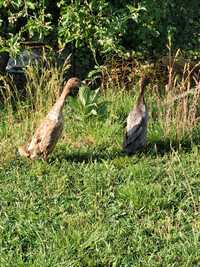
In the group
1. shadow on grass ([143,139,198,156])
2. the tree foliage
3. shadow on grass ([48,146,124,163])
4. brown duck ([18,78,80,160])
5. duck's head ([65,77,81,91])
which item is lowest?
shadow on grass ([143,139,198,156])

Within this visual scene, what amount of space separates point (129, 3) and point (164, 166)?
11.4ft

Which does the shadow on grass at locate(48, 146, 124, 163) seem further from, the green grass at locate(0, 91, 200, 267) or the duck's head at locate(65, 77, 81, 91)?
the duck's head at locate(65, 77, 81, 91)

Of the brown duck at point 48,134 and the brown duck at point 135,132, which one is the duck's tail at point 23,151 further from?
the brown duck at point 135,132

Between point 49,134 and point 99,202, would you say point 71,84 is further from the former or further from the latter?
point 99,202

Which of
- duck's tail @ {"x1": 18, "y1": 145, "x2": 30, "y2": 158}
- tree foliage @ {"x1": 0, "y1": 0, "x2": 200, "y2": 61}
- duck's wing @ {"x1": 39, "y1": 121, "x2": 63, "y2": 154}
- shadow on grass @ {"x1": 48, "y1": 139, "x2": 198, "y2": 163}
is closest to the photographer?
duck's wing @ {"x1": 39, "y1": 121, "x2": 63, "y2": 154}

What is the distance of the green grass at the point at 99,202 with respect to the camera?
5.02 metres

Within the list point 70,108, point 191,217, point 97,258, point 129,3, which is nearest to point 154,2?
point 129,3

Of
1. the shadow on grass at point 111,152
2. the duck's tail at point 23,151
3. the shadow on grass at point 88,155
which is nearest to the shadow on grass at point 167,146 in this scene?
the shadow on grass at point 111,152

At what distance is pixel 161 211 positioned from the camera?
5.70 meters

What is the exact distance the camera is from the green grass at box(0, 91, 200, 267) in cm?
502

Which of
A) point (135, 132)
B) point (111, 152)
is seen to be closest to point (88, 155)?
point (111, 152)

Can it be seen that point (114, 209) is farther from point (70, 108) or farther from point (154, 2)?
point (154, 2)

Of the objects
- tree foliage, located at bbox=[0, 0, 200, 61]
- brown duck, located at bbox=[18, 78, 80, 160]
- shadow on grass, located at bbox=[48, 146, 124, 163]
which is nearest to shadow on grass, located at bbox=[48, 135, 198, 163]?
shadow on grass, located at bbox=[48, 146, 124, 163]

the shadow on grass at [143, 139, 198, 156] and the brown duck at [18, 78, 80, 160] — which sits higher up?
the brown duck at [18, 78, 80, 160]
